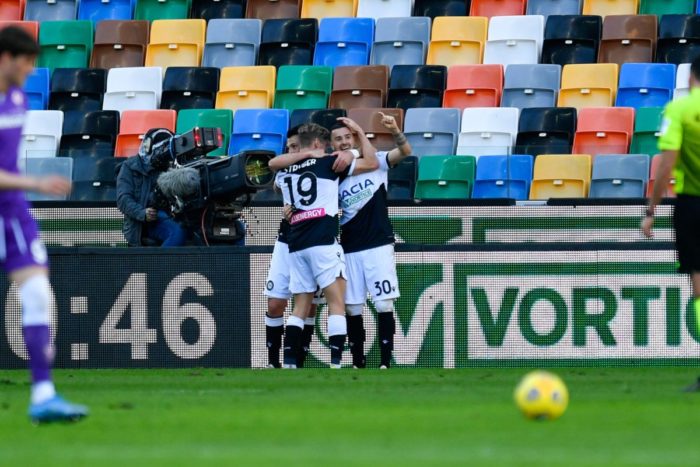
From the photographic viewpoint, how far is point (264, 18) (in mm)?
19703

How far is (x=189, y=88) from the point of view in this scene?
1833cm

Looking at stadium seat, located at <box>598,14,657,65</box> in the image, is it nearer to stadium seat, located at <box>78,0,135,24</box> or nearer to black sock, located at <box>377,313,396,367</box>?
black sock, located at <box>377,313,396,367</box>

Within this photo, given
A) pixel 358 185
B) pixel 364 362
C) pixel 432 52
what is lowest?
pixel 364 362

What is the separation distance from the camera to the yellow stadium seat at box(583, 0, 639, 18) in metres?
18.4

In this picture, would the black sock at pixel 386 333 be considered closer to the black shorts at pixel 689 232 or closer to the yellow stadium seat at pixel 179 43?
the black shorts at pixel 689 232

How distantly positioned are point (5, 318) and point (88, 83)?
5506 mm

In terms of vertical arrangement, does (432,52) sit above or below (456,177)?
above

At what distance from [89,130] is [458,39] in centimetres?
487

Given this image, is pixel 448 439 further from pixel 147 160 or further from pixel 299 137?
pixel 147 160

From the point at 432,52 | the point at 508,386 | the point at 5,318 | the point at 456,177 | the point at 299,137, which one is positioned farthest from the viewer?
the point at 432,52

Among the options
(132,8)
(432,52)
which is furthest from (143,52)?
(432,52)

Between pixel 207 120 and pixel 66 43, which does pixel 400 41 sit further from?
pixel 66 43

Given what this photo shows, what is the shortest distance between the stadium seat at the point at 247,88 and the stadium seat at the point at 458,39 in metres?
2.20

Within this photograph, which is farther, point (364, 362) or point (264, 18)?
point (264, 18)
